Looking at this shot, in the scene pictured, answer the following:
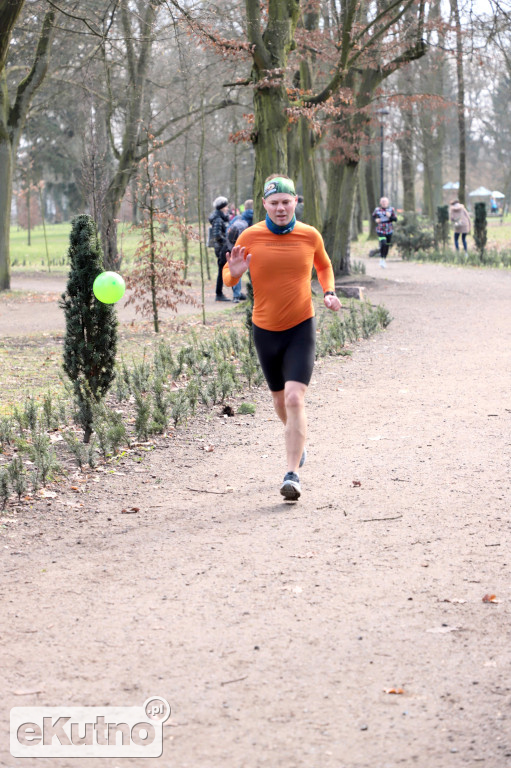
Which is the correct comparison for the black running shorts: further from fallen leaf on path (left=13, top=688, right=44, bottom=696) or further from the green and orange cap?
fallen leaf on path (left=13, top=688, right=44, bottom=696)

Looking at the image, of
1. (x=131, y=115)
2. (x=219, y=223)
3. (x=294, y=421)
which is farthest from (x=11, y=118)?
(x=294, y=421)

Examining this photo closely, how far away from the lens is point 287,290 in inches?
243

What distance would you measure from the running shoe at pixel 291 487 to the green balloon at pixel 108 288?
82.0 inches

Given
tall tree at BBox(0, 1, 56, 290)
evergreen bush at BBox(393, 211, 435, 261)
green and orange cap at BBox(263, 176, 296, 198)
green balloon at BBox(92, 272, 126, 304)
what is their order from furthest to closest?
evergreen bush at BBox(393, 211, 435, 261) < tall tree at BBox(0, 1, 56, 290) < green balloon at BBox(92, 272, 126, 304) < green and orange cap at BBox(263, 176, 296, 198)

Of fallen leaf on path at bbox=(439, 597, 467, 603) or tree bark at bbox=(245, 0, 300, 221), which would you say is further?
tree bark at bbox=(245, 0, 300, 221)

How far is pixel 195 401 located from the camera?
8.80 m

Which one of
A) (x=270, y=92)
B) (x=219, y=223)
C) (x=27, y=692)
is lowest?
(x=27, y=692)

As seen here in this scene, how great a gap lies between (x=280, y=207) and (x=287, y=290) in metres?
0.53


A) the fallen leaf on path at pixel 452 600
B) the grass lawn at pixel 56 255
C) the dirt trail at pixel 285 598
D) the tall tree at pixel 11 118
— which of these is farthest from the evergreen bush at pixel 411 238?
the fallen leaf on path at pixel 452 600

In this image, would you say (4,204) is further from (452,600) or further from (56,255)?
(56,255)

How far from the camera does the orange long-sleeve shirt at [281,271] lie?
6.15 m

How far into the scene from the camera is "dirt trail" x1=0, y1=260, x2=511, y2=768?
3346 millimetres

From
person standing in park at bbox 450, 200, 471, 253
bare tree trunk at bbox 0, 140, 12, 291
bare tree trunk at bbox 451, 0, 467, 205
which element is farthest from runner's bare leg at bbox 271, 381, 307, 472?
person standing in park at bbox 450, 200, 471, 253

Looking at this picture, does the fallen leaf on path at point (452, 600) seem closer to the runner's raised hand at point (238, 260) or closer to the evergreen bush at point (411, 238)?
the runner's raised hand at point (238, 260)
